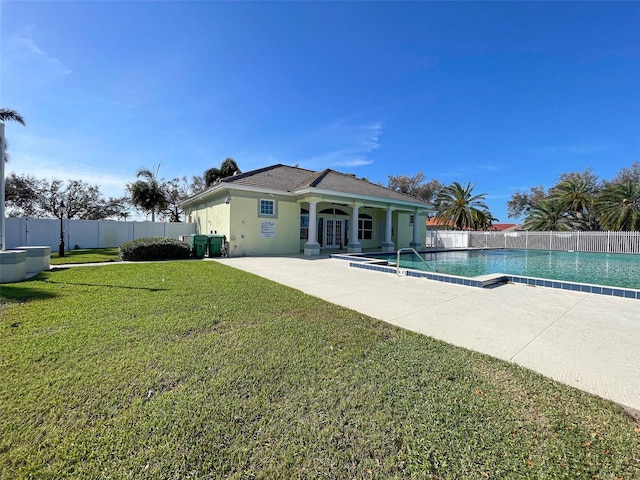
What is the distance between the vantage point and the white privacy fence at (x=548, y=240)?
66.1 ft

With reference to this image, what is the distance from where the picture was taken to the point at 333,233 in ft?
65.6

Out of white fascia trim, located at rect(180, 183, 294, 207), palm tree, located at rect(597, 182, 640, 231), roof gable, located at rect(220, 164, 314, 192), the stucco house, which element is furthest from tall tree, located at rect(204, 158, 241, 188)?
palm tree, located at rect(597, 182, 640, 231)

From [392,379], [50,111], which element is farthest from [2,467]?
[50,111]

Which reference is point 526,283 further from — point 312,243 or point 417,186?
point 417,186

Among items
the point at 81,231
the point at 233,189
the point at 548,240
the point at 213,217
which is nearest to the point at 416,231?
the point at 548,240

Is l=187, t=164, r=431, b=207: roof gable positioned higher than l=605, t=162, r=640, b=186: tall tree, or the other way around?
l=605, t=162, r=640, b=186: tall tree

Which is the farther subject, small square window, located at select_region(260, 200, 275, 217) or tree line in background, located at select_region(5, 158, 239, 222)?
tree line in background, located at select_region(5, 158, 239, 222)

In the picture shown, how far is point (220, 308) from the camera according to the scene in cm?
497

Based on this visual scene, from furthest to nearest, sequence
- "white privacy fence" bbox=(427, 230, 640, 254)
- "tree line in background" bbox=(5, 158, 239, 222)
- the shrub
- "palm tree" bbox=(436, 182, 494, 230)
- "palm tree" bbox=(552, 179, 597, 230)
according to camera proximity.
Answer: "palm tree" bbox=(436, 182, 494, 230)
"palm tree" bbox=(552, 179, 597, 230)
"tree line in background" bbox=(5, 158, 239, 222)
"white privacy fence" bbox=(427, 230, 640, 254)
the shrub

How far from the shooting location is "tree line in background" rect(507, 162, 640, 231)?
23.7m

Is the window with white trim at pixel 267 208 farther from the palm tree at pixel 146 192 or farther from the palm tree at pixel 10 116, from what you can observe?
the palm tree at pixel 10 116

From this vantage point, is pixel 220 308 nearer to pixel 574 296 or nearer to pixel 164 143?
pixel 574 296

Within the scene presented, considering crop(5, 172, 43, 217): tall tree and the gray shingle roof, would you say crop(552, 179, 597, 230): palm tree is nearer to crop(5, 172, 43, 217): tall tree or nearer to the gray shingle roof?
the gray shingle roof

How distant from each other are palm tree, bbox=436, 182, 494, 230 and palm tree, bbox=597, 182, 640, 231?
396 inches
